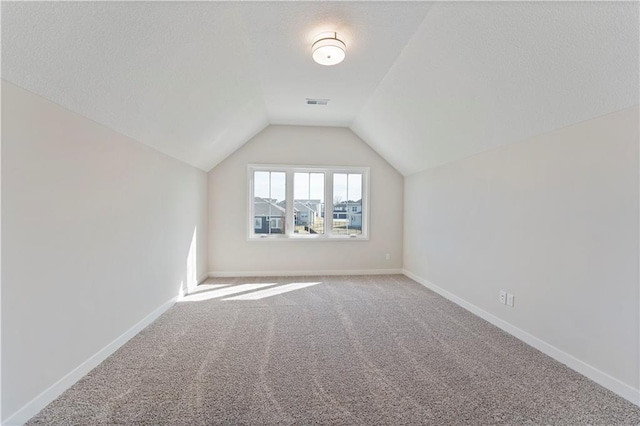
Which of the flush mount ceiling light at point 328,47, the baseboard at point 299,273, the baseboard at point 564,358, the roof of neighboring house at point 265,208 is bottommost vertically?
the baseboard at point 564,358

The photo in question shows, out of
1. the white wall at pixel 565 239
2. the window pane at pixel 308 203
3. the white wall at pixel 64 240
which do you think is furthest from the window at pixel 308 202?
the white wall at pixel 64 240

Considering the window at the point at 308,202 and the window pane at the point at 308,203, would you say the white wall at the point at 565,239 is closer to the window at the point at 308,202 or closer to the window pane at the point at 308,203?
the window at the point at 308,202

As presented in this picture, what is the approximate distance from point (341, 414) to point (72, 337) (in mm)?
1815

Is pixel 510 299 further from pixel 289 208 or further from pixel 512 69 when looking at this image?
pixel 289 208

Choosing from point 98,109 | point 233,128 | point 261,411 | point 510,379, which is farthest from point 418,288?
point 98,109

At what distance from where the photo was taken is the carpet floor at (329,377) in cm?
166

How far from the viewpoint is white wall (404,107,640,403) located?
187 cm

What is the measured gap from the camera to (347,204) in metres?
5.27

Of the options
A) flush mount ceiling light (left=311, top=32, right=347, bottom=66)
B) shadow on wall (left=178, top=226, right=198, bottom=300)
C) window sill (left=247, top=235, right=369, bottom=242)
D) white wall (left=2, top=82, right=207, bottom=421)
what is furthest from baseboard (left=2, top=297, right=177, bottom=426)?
flush mount ceiling light (left=311, top=32, right=347, bottom=66)

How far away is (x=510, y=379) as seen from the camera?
6.59ft

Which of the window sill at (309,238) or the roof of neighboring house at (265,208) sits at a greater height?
the roof of neighboring house at (265,208)

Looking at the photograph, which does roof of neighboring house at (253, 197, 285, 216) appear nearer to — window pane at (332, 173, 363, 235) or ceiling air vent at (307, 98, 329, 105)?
window pane at (332, 173, 363, 235)

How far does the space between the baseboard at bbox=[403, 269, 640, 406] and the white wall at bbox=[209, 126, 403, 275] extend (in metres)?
1.92

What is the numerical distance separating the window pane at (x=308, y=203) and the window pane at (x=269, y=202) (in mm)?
231
